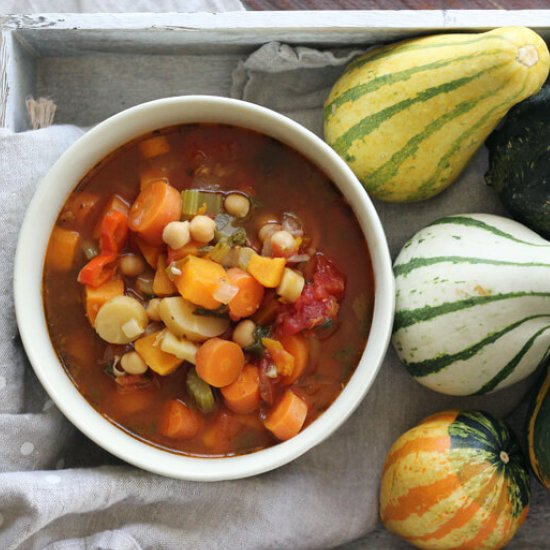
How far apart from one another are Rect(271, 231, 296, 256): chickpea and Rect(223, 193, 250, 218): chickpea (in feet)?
0.28

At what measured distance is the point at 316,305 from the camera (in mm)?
1518

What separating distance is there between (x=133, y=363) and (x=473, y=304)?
0.63 metres

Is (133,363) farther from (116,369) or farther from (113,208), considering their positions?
(113,208)

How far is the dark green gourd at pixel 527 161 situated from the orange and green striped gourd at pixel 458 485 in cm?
42

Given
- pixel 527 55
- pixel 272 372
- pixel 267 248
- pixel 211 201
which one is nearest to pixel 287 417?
pixel 272 372

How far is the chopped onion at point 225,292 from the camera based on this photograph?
147cm

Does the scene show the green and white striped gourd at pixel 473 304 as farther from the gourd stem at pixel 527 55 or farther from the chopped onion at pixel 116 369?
the chopped onion at pixel 116 369

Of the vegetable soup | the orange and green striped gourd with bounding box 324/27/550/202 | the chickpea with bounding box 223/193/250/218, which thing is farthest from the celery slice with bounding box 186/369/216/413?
the orange and green striped gourd with bounding box 324/27/550/202

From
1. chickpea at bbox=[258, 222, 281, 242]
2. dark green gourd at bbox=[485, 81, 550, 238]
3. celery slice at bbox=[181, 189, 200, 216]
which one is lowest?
chickpea at bbox=[258, 222, 281, 242]

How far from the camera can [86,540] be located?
5.35 ft

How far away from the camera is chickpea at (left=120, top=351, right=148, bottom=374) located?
151cm

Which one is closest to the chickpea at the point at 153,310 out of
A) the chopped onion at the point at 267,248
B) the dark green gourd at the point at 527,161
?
the chopped onion at the point at 267,248

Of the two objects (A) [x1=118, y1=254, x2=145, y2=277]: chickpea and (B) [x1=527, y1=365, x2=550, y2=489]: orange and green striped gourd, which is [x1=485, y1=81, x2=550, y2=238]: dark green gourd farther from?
(A) [x1=118, y1=254, x2=145, y2=277]: chickpea

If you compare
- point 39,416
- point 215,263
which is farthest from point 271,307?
point 39,416
